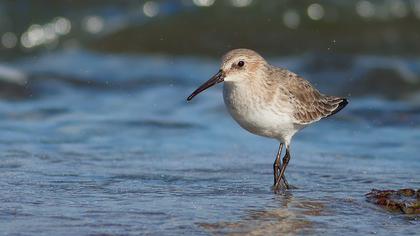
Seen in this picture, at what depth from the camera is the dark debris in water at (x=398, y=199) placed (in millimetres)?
5438

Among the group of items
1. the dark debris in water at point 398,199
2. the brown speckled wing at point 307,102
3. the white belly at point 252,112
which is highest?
the brown speckled wing at point 307,102

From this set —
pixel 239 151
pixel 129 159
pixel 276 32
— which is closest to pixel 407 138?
pixel 239 151

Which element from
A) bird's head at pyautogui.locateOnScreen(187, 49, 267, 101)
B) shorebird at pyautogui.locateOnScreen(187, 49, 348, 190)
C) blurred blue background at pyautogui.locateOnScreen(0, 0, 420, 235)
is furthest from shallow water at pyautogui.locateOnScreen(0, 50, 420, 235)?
bird's head at pyautogui.locateOnScreen(187, 49, 267, 101)

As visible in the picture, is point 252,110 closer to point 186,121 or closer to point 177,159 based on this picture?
point 177,159

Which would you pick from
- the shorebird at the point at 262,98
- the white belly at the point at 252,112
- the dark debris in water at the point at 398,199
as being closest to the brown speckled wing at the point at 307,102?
the shorebird at the point at 262,98

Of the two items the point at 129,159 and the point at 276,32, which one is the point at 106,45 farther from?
the point at 129,159

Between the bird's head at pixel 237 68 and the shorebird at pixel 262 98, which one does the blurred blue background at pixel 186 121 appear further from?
the bird's head at pixel 237 68

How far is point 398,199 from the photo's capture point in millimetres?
5574

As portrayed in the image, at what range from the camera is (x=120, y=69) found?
41.2 feet

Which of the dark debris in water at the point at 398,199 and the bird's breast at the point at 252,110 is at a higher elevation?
the bird's breast at the point at 252,110

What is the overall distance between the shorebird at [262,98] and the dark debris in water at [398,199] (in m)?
0.74

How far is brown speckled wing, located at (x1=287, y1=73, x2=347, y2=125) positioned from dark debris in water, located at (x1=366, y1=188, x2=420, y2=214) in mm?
1078

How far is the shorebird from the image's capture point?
6.21 meters

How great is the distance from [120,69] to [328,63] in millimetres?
2999
